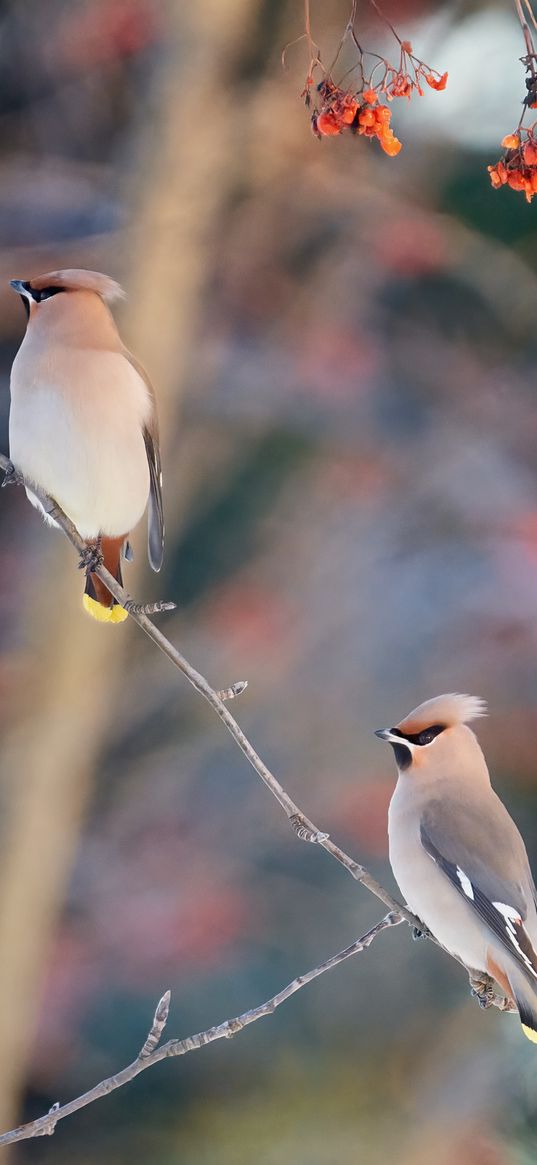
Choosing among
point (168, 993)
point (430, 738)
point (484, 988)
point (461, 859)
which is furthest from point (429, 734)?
point (168, 993)

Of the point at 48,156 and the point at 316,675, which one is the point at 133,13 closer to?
the point at 48,156

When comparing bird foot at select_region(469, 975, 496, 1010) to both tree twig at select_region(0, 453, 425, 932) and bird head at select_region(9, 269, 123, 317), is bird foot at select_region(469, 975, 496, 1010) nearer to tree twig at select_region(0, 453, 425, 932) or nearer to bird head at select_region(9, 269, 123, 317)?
tree twig at select_region(0, 453, 425, 932)

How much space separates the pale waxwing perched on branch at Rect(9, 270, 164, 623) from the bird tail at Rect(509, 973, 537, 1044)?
0.72 meters

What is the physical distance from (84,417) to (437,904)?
80 centimetres

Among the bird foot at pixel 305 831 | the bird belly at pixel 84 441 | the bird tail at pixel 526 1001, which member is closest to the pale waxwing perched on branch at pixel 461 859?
the bird tail at pixel 526 1001

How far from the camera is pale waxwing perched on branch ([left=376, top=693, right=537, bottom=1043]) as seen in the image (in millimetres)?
1522

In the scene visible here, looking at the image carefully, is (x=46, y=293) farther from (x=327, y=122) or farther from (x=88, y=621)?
(x=88, y=621)

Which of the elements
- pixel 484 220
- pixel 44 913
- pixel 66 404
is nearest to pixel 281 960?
pixel 44 913

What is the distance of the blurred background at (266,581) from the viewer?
200 cm

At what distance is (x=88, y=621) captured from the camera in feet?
6.82

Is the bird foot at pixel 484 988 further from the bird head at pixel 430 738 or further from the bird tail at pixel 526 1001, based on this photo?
the bird head at pixel 430 738

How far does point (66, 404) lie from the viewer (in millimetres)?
1638

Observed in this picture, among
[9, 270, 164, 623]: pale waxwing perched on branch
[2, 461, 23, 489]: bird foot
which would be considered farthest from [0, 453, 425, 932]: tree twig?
[9, 270, 164, 623]: pale waxwing perched on branch

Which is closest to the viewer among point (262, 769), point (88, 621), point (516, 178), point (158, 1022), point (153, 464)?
point (158, 1022)
